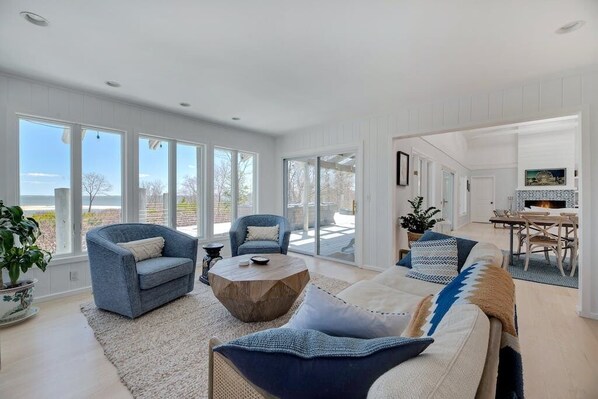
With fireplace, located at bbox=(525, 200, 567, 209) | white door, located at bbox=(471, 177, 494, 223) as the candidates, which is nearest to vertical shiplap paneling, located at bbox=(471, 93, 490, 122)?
fireplace, located at bbox=(525, 200, 567, 209)

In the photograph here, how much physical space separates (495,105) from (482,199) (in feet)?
29.3

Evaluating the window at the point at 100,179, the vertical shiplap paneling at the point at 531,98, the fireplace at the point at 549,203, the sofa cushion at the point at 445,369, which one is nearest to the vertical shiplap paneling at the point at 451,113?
the vertical shiplap paneling at the point at 531,98

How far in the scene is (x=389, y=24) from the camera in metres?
1.95

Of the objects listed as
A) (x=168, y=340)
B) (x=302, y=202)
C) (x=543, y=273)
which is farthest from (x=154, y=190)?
(x=543, y=273)

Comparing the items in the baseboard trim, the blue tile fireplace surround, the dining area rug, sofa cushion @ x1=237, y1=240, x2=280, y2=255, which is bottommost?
the dining area rug

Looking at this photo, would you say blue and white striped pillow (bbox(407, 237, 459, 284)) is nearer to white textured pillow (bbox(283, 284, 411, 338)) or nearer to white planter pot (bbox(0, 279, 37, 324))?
white textured pillow (bbox(283, 284, 411, 338))

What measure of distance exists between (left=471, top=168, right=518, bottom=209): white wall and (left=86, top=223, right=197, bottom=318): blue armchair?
11329 mm

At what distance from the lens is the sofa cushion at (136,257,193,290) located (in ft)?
8.38

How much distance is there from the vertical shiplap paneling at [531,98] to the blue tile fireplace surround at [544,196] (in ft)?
27.2

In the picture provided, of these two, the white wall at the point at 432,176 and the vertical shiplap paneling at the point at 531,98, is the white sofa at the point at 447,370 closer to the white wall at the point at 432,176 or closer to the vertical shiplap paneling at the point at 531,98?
the vertical shiplap paneling at the point at 531,98

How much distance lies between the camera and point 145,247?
3.03 metres

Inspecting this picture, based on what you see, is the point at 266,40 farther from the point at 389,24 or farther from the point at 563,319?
the point at 563,319

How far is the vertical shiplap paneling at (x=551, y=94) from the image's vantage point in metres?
2.80

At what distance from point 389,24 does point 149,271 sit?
3010mm
